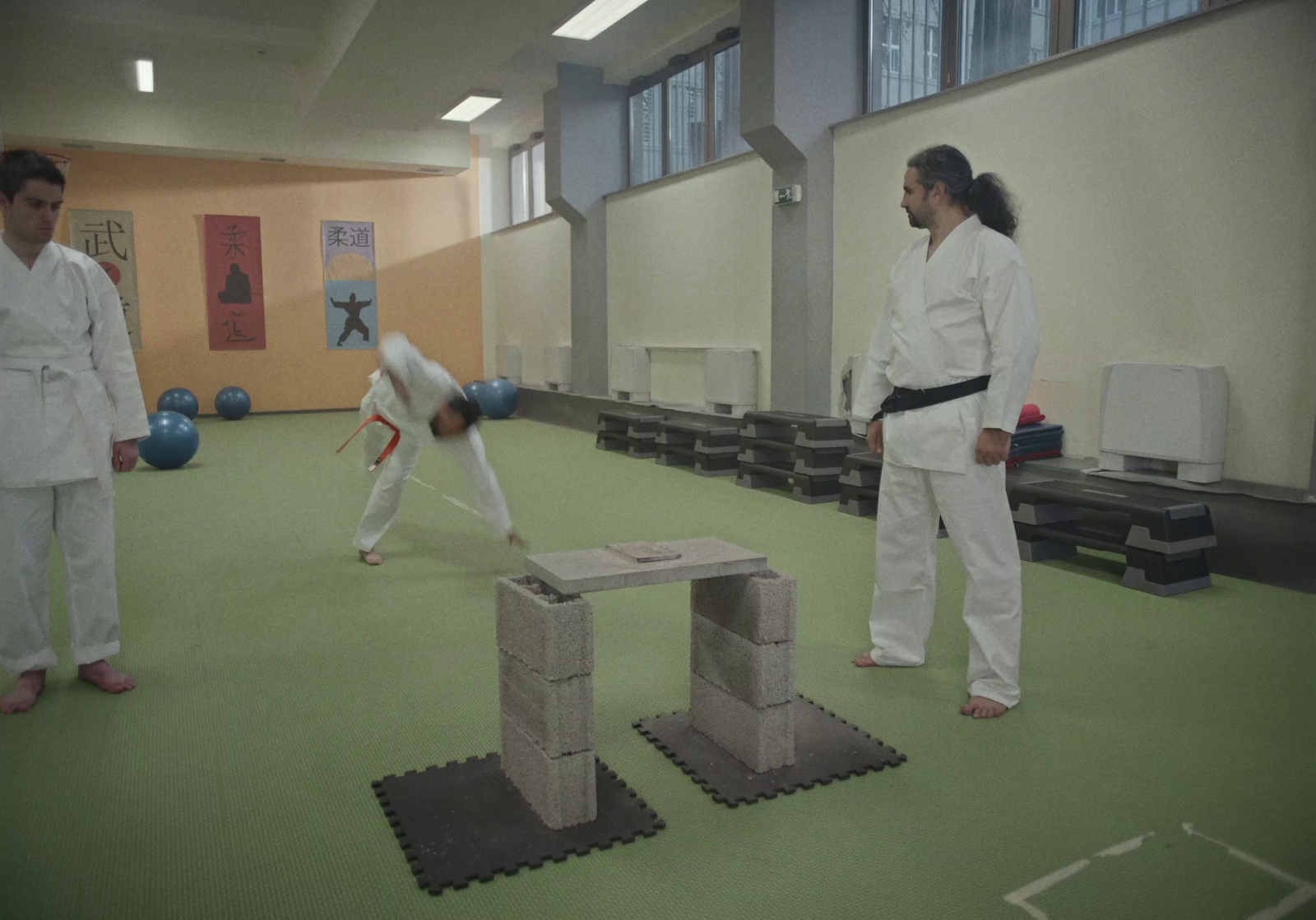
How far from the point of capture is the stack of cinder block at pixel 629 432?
7555mm

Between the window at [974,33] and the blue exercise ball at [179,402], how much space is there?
25.2 ft

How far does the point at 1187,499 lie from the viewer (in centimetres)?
373

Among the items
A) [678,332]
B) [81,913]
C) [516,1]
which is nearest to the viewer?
[81,913]

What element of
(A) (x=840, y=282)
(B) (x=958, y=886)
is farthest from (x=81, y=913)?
(A) (x=840, y=282)

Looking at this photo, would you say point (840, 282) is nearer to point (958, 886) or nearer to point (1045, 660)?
point (1045, 660)

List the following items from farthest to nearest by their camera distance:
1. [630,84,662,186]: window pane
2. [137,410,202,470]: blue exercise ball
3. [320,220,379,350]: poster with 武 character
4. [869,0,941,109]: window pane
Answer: [320,220,379,350]: poster with 武 character
[630,84,662,186]: window pane
[137,410,202,470]: blue exercise ball
[869,0,941,109]: window pane

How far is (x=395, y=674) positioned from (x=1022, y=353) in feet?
6.68

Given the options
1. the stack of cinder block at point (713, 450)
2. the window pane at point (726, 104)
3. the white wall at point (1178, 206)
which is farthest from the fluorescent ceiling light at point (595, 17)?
the stack of cinder block at point (713, 450)

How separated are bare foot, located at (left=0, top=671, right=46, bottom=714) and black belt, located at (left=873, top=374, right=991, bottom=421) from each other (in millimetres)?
2537

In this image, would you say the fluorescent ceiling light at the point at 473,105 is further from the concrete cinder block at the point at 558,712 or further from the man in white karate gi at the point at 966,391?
the concrete cinder block at the point at 558,712

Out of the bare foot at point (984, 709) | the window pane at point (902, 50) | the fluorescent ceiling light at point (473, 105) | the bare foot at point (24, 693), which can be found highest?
the fluorescent ceiling light at point (473, 105)

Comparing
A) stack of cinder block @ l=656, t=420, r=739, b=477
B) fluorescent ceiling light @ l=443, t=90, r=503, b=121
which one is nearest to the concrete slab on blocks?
stack of cinder block @ l=656, t=420, r=739, b=477

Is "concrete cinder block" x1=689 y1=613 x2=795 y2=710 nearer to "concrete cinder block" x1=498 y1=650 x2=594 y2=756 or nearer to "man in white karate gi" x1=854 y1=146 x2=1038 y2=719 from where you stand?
"concrete cinder block" x1=498 y1=650 x2=594 y2=756

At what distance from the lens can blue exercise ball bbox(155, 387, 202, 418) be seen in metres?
9.72
